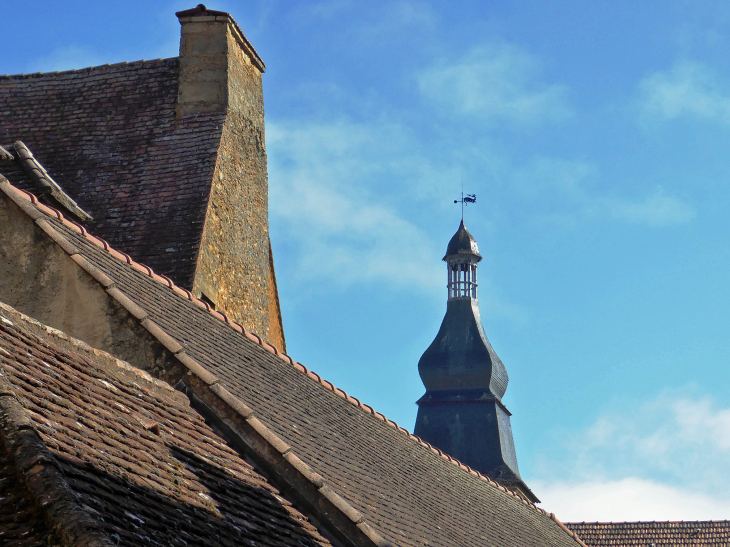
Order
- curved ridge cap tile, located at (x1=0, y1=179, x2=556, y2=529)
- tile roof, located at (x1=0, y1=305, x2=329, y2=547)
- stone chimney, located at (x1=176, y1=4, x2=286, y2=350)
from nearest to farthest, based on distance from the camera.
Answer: tile roof, located at (x1=0, y1=305, x2=329, y2=547) → curved ridge cap tile, located at (x1=0, y1=179, x2=556, y2=529) → stone chimney, located at (x1=176, y1=4, x2=286, y2=350)

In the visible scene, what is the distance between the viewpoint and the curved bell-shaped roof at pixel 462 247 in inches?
2185

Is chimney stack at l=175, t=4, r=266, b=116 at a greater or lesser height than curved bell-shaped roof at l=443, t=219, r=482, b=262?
lesser

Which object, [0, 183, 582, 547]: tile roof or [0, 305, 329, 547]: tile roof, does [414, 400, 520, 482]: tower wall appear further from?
[0, 305, 329, 547]: tile roof

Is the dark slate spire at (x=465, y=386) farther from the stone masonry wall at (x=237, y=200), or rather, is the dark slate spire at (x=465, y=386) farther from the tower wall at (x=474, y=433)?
the stone masonry wall at (x=237, y=200)

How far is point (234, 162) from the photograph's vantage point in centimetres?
1417

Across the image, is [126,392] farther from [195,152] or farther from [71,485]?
[195,152]

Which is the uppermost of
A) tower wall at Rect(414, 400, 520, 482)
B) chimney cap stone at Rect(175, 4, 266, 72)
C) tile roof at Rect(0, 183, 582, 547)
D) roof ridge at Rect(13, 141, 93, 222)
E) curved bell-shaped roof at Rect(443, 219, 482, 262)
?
curved bell-shaped roof at Rect(443, 219, 482, 262)

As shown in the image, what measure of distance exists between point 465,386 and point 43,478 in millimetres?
49208

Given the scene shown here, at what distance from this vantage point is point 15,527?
14.0 ft

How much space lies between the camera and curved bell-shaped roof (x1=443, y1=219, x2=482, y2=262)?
5550cm

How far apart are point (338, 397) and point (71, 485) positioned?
23.9 ft

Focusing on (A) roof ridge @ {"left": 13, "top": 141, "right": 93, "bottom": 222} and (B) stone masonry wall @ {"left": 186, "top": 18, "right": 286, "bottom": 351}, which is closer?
(A) roof ridge @ {"left": 13, "top": 141, "right": 93, "bottom": 222}

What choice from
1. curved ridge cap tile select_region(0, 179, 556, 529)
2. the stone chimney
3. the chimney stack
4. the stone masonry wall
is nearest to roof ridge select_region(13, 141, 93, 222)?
curved ridge cap tile select_region(0, 179, 556, 529)

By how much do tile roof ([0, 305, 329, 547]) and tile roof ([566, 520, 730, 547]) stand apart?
71.3 ft
